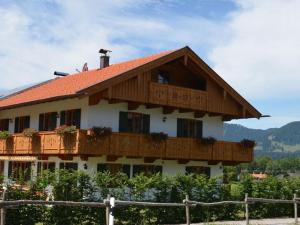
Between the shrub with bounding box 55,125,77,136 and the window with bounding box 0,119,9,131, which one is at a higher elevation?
the window with bounding box 0,119,9,131

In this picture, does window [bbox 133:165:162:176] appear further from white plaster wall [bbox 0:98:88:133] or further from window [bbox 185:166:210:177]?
white plaster wall [bbox 0:98:88:133]

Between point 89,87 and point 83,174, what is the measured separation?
23.4 feet

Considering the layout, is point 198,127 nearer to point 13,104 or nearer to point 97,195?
point 13,104

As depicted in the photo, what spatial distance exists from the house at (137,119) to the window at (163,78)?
0.06 metres

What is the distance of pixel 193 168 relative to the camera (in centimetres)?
3303

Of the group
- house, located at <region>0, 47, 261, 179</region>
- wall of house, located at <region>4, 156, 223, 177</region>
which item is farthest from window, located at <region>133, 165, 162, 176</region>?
wall of house, located at <region>4, 156, 223, 177</region>

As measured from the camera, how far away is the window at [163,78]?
104 feet

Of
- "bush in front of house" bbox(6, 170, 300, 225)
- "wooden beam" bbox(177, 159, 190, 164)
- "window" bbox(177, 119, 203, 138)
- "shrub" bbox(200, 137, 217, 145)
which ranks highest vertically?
"window" bbox(177, 119, 203, 138)

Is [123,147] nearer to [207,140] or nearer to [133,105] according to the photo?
[133,105]

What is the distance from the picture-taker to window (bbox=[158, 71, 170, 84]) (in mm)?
31770

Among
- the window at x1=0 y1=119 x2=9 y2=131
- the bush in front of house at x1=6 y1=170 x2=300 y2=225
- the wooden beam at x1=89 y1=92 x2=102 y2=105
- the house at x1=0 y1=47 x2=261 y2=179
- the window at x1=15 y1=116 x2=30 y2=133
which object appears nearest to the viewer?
the bush in front of house at x1=6 y1=170 x2=300 y2=225

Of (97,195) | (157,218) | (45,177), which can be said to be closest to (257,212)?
(157,218)

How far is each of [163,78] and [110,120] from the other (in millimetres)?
4710

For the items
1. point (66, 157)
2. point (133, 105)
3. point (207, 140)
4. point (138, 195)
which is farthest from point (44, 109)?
point (138, 195)
